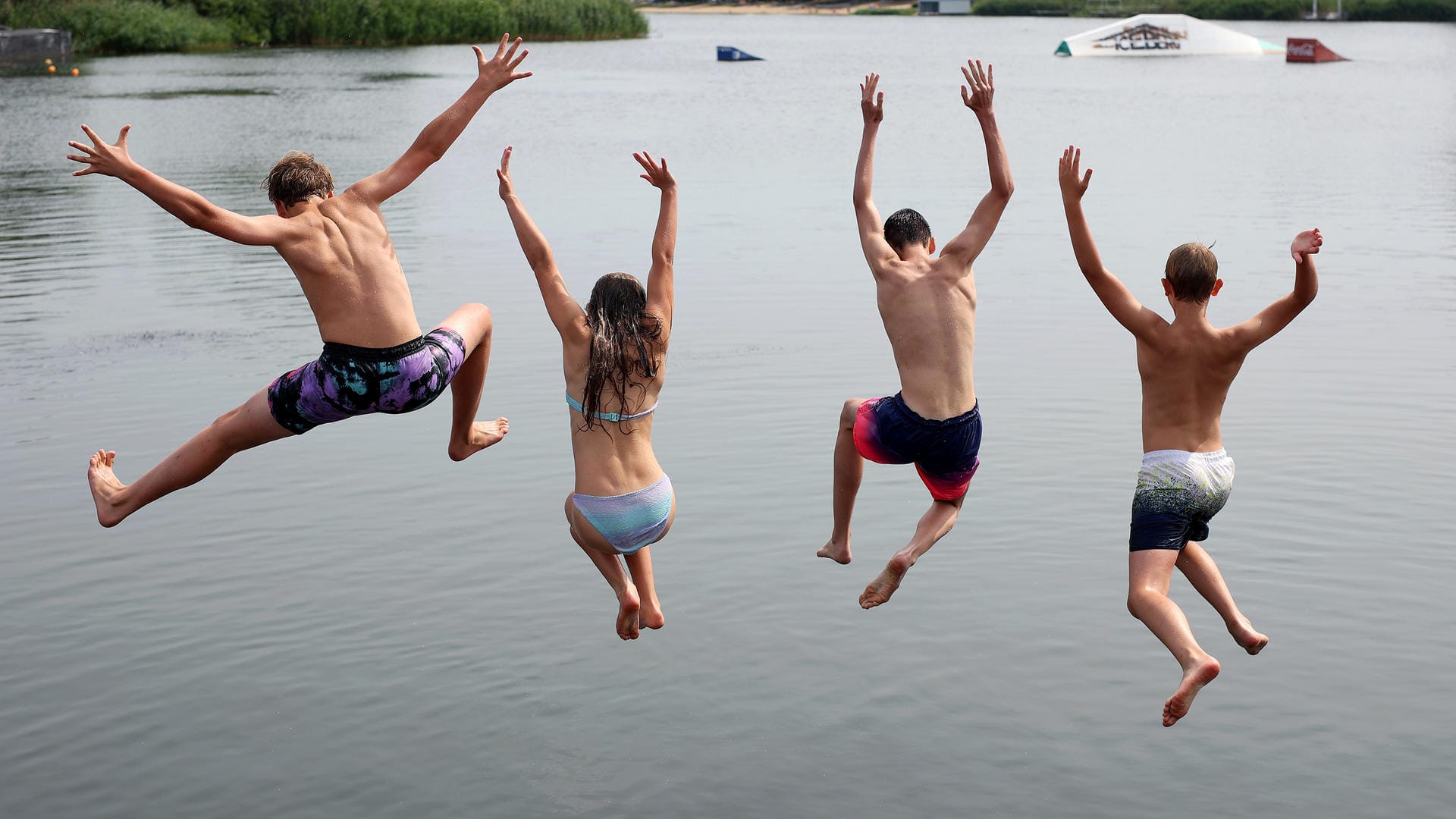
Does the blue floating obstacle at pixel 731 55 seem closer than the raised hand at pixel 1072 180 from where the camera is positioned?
No

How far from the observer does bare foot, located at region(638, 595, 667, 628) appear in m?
7.89

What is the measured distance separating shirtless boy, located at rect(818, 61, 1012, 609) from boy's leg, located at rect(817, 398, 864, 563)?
3cm

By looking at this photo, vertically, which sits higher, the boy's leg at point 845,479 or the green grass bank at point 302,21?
the green grass bank at point 302,21

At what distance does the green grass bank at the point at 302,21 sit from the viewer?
70.5 metres

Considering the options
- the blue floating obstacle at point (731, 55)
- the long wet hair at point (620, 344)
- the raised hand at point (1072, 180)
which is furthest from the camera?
the blue floating obstacle at point (731, 55)

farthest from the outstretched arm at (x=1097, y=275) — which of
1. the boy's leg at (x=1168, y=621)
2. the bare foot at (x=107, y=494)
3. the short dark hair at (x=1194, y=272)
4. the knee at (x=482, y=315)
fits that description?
the bare foot at (x=107, y=494)

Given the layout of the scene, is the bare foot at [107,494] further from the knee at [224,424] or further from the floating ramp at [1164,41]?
the floating ramp at [1164,41]

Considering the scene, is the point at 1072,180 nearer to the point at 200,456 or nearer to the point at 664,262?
the point at 664,262

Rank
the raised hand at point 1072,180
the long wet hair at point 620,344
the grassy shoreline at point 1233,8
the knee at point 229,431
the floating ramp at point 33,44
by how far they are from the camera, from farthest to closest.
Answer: the grassy shoreline at point 1233,8, the floating ramp at point 33,44, the knee at point 229,431, the long wet hair at point 620,344, the raised hand at point 1072,180

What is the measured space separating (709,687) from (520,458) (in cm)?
464

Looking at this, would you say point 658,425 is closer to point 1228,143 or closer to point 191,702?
point 191,702

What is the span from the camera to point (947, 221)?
25109 mm

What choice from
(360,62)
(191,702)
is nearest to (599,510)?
(191,702)

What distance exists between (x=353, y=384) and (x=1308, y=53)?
6978 cm
